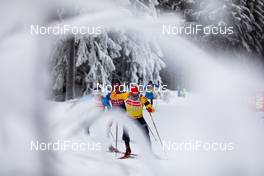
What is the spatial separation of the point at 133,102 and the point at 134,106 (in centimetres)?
3

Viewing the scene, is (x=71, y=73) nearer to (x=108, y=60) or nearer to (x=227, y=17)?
(x=108, y=60)

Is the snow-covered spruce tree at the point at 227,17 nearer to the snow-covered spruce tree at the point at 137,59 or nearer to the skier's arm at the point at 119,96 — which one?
the snow-covered spruce tree at the point at 137,59

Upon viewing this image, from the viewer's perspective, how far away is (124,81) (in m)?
2.49

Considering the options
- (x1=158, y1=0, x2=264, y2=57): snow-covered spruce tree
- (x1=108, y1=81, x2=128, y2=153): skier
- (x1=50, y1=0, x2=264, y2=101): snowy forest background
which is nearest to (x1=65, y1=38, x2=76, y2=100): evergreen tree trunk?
(x1=50, y1=0, x2=264, y2=101): snowy forest background

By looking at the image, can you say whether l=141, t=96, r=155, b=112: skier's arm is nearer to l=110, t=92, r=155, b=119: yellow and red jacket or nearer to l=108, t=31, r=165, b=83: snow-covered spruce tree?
l=110, t=92, r=155, b=119: yellow and red jacket

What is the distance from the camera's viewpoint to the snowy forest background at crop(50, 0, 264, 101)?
246 centimetres

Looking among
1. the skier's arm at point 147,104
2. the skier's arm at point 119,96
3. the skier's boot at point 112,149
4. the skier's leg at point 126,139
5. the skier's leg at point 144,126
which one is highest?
the skier's arm at point 119,96

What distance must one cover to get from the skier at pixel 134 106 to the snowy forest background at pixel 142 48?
0.08m

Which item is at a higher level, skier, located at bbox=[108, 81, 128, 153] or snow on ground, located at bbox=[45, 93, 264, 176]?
skier, located at bbox=[108, 81, 128, 153]

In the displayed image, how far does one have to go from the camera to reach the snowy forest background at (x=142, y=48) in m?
2.46

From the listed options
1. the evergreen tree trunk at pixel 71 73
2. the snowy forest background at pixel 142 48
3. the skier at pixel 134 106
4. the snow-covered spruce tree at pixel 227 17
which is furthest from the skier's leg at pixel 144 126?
the snow-covered spruce tree at pixel 227 17

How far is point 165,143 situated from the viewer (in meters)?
2.51

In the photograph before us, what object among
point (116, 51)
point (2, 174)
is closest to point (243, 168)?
point (116, 51)

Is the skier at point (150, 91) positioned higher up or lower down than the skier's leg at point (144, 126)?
higher up
